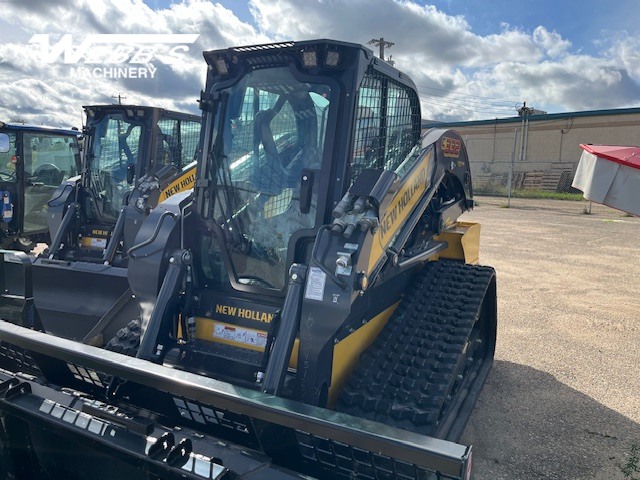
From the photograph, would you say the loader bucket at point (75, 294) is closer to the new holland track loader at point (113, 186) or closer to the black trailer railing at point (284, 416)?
the new holland track loader at point (113, 186)

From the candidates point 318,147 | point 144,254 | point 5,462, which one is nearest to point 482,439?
point 318,147

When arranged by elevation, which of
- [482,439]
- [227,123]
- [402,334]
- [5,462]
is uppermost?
[227,123]

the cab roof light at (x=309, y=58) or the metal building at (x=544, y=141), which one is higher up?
the metal building at (x=544, y=141)

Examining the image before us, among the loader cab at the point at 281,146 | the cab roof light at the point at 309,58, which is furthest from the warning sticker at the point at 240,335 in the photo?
the cab roof light at the point at 309,58

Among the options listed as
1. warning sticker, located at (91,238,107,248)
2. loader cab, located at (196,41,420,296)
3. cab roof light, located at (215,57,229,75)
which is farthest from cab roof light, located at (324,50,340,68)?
warning sticker, located at (91,238,107,248)

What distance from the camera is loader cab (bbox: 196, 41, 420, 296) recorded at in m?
2.88

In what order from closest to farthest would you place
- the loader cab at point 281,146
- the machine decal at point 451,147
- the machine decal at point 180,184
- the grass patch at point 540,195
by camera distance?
the loader cab at point 281,146, the machine decal at point 451,147, the machine decal at point 180,184, the grass patch at point 540,195

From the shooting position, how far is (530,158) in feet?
102

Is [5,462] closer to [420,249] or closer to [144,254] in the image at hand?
[144,254]

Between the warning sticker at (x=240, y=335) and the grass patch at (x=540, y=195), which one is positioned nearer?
the warning sticker at (x=240, y=335)

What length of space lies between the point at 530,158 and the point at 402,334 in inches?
1202

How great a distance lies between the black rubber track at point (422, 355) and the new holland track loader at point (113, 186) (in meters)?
3.71

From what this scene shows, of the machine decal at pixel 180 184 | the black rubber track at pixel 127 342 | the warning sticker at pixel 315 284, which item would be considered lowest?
the black rubber track at pixel 127 342

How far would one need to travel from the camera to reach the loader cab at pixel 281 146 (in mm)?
2879
